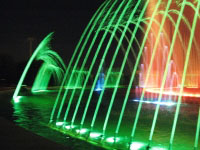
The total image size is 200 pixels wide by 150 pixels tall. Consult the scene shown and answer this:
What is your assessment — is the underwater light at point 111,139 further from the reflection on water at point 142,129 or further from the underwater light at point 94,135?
the underwater light at point 94,135

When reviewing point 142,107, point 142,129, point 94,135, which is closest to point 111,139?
point 94,135

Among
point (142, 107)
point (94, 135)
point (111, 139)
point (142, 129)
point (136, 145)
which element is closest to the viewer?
point (136, 145)

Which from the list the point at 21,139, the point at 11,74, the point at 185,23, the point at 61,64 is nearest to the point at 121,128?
Answer: the point at 21,139

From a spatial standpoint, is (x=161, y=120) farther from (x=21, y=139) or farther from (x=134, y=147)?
(x=21, y=139)

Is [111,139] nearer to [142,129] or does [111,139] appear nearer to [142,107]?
[142,129]

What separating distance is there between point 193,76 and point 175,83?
299 inches

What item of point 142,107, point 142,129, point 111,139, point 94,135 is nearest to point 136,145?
point 111,139

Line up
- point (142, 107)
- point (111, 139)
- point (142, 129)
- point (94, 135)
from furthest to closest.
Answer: point (142, 107), point (142, 129), point (94, 135), point (111, 139)

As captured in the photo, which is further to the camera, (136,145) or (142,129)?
(142,129)

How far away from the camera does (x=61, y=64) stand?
149 feet

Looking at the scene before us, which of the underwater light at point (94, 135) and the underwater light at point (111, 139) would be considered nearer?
the underwater light at point (111, 139)

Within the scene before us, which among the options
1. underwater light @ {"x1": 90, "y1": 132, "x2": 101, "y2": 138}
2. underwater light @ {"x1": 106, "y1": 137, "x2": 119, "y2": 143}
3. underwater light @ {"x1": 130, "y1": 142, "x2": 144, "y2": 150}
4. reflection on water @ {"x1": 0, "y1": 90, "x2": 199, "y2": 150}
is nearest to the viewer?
underwater light @ {"x1": 130, "y1": 142, "x2": 144, "y2": 150}

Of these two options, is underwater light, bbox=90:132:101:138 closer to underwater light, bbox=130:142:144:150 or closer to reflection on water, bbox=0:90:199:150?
reflection on water, bbox=0:90:199:150

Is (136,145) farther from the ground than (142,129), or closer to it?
closer to it
